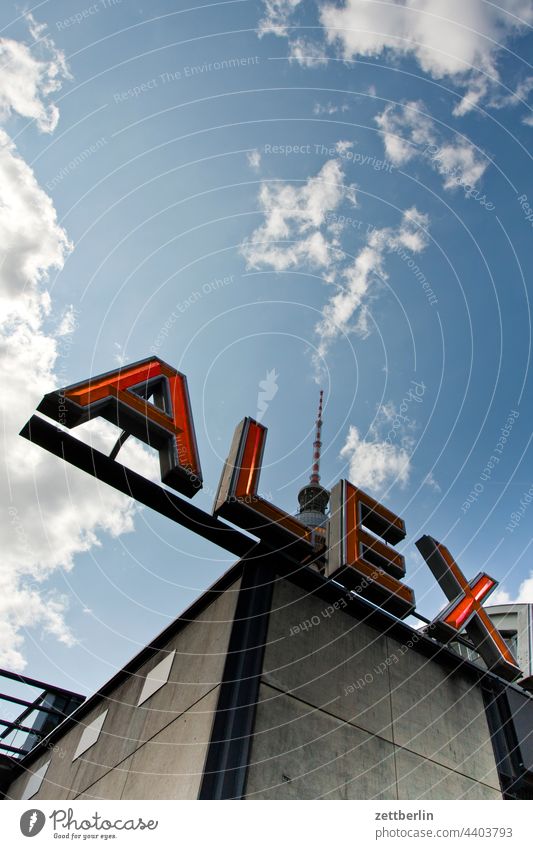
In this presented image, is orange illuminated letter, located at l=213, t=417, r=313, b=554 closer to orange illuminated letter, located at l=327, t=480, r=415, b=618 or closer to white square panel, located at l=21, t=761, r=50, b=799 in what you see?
orange illuminated letter, located at l=327, t=480, r=415, b=618

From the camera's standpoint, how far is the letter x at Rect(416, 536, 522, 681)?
15.4 meters

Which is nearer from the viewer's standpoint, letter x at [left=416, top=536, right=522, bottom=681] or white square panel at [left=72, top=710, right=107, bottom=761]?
letter x at [left=416, top=536, right=522, bottom=681]

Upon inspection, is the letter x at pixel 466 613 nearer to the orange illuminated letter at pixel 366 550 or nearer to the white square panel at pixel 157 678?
the orange illuminated letter at pixel 366 550

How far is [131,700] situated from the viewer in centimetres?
1504

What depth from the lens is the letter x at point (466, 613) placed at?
15352mm

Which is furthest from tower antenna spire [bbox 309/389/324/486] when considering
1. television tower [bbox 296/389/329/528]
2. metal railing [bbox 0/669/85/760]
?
metal railing [bbox 0/669/85/760]

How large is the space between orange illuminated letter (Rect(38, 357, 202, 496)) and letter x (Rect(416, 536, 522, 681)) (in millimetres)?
7881

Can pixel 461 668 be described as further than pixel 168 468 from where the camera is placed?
Yes

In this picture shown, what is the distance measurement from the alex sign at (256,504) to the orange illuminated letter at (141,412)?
0.07ft

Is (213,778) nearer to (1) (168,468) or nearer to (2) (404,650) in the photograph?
(1) (168,468)

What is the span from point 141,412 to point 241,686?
18.7 ft

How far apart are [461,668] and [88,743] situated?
412 inches
